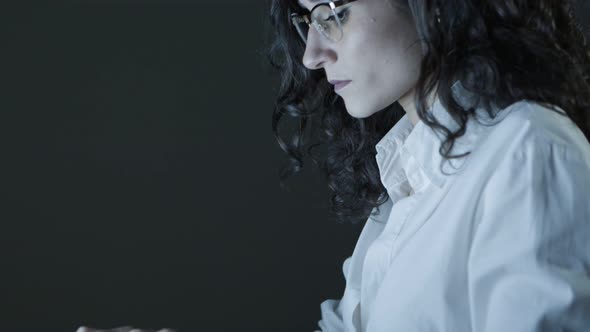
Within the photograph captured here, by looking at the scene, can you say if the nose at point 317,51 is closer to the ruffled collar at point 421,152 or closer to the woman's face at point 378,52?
the woman's face at point 378,52

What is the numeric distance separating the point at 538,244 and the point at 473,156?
7.3 inches

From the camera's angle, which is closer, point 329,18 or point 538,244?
point 538,244

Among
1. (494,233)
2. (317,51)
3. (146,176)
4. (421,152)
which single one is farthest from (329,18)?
(146,176)

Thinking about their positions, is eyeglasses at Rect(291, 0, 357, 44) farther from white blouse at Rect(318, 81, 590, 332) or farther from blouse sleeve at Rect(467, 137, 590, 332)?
blouse sleeve at Rect(467, 137, 590, 332)

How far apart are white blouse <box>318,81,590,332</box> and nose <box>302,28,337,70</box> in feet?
0.64

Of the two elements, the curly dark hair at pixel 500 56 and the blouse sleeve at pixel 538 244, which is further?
the curly dark hair at pixel 500 56

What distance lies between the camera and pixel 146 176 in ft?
6.53

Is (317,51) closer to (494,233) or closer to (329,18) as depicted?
(329,18)

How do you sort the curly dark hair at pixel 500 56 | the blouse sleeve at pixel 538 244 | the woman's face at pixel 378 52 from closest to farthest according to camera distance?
the blouse sleeve at pixel 538 244, the curly dark hair at pixel 500 56, the woman's face at pixel 378 52

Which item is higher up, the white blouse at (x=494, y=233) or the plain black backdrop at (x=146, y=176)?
the plain black backdrop at (x=146, y=176)

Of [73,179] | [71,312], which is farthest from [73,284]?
[73,179]

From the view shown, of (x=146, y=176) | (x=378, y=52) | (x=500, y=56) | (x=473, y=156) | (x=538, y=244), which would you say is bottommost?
(x=538, y=244)

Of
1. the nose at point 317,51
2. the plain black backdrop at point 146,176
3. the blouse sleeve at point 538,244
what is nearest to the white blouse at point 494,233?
the blouse sleeve at point 538,244

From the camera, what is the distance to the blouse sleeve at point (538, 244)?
2.80ft
